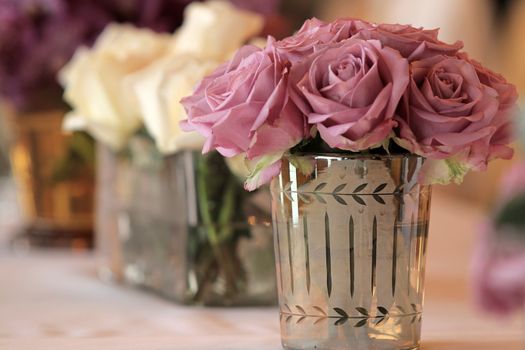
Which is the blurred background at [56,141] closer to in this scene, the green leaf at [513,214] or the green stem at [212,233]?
the green stem at [212,233]

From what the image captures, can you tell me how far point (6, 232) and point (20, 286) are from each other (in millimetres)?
490

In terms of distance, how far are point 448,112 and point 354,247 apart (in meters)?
0.11

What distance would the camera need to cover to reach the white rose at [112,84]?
1.00 m

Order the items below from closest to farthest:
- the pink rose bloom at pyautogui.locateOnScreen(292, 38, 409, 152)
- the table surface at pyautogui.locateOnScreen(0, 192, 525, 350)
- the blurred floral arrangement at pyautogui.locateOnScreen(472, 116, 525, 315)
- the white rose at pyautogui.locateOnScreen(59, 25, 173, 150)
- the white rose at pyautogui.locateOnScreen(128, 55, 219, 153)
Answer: the blurred floral arrangement at pyautogui.locateOnScreen(472, 116, 525, 315)
the pink rose bloom at pyautogui.locateOnScreen(292, 38, 409, 152)
the table surface at pyautogui.locateOnScreen(0, 192, 525, 350)
the white rose at pyautogui.locateOnScreen(128, 55, 219, 153)
the white rose at pyautogui.locateOnScreen(59, 25, 173, 150)

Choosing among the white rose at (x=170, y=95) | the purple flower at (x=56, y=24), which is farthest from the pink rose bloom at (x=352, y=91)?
the purple flower at (x=56, y=24)

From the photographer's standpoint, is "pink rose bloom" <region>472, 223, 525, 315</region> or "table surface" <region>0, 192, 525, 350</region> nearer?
"pink rose bloom" <region>472, 223, 525, 315</region>

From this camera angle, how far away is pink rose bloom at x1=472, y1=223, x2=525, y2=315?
18.0 inches

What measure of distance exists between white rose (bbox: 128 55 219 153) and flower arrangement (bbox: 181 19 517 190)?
261mm

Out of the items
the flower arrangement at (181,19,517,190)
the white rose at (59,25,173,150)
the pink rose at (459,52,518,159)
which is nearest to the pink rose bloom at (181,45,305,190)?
the flower arrangement at (181,19,517,190)

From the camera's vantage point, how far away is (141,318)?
87cm

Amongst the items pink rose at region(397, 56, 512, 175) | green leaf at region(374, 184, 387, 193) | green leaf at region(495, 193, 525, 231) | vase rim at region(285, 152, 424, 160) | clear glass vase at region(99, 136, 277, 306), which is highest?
pink rose at region(397, 56, 512, 175)

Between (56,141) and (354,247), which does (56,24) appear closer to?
(56,141)

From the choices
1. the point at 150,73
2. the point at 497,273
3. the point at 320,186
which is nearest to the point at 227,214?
the point at 150,73

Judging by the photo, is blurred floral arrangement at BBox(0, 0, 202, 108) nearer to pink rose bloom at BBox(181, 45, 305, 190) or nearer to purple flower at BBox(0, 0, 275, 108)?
purple flower at BBox(0, 0, 275, 108)
